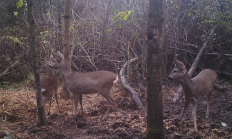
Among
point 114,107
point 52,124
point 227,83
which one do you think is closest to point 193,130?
point 114,107

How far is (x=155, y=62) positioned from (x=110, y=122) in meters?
2.11

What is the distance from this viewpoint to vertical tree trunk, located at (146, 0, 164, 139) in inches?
107

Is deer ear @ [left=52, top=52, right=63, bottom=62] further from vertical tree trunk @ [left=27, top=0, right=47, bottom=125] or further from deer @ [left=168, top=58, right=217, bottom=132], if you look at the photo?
deer @ [left=168, top=58, right=217, bottom=132]

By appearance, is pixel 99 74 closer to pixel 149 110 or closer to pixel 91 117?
pixel 91 117

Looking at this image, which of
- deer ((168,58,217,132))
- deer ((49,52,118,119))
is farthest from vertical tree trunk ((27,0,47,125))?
deer ((168,58,217,132))

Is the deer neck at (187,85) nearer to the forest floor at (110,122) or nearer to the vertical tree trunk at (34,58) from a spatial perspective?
the forest floor at (110,122)

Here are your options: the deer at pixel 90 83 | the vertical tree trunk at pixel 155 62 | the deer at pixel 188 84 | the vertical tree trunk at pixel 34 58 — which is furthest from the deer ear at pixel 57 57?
the vertical tree trunk at pixel 155 62

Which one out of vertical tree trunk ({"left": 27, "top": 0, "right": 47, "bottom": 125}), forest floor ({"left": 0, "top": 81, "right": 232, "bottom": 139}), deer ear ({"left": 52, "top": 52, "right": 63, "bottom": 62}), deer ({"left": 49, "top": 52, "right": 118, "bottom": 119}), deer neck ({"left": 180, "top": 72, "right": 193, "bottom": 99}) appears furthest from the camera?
deer ear ({"left": 52, "top": 52, "right": 63, "bottom": 62})

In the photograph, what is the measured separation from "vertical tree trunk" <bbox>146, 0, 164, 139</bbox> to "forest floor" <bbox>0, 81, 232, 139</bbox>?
757 mm

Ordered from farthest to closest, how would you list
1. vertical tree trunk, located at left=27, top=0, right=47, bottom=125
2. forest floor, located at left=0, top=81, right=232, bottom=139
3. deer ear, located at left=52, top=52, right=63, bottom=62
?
deer ear, located at left=52, top=52, right=63, bottom=62 < vertical tree trunk, located at left=27, top=0, right=47, bottom=125 < forest floor, located at left=0, top=81, right=232, bottom=139

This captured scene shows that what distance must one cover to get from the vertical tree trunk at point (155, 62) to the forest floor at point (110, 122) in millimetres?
757

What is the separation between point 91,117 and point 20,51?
6.03m

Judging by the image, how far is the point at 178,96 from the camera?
18.9 ft

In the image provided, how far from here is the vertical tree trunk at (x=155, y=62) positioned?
2.72m
